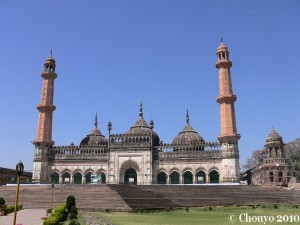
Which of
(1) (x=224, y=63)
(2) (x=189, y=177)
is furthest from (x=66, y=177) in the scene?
(1) (x=224, y=63)

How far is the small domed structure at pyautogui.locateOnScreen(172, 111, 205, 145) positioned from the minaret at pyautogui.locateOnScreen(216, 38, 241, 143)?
5.92 m

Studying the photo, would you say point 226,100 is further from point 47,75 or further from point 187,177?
point 47,75

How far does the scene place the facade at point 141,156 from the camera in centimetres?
4481

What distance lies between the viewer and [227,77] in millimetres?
46625

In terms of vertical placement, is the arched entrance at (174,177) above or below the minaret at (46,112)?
below

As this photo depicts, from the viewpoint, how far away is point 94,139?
2199 inches

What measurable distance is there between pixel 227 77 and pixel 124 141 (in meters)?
16.3

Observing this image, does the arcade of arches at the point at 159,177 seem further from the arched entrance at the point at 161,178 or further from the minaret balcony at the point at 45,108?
the minaret balcony at the point at 45,108

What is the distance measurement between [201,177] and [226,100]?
10.5 metres

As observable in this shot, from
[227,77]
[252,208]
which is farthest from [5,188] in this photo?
[227,77]

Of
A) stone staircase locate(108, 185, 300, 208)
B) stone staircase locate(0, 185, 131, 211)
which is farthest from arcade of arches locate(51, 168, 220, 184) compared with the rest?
stone staircase locate(0, 185, 131, 211)

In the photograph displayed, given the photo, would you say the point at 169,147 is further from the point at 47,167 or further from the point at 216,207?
the point at 216,207

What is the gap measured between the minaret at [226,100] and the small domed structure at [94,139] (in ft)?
65.1

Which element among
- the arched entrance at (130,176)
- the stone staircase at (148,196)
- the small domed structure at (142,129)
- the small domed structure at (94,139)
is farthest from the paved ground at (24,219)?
the small domed structure at (94,139)
